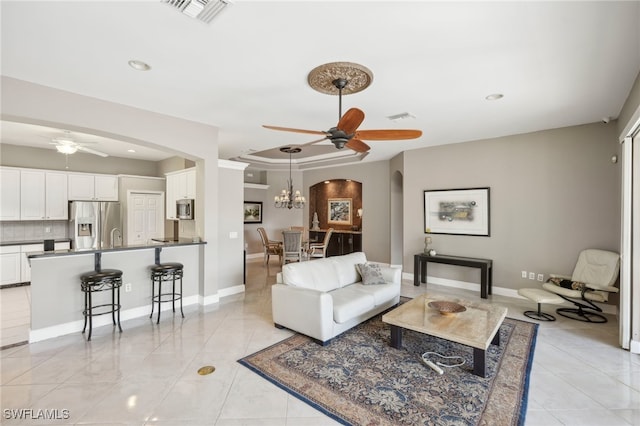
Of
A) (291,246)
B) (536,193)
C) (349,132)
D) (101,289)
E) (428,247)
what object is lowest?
(101,289)

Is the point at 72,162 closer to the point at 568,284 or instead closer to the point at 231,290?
the point at 231,290

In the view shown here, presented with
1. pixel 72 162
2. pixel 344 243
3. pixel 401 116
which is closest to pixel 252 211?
pixel 344 243

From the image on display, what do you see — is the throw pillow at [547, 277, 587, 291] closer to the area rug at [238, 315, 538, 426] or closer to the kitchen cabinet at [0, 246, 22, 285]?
the area rug at [238, 315, 538, 426]

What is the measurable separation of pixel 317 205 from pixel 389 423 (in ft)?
25.4

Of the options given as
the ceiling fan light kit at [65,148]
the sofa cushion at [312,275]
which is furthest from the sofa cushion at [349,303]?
the ceiling fan light kit at [65,148]

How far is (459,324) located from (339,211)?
21.0 ft

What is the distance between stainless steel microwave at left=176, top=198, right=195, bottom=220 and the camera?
5.28 m

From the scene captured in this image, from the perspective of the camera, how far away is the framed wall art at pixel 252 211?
909cm

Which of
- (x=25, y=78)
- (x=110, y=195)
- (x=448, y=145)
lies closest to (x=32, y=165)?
(x=110, y=195)

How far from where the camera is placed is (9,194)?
5441mm

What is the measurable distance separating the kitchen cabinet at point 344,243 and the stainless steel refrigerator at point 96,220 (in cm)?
521

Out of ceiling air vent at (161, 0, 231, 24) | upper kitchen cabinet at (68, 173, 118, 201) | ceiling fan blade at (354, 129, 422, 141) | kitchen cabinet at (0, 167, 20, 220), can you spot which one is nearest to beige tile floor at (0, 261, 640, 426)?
ceiling fan blade at (354, 129, 422, 141)

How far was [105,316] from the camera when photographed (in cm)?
372

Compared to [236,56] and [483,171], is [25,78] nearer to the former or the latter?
[236,56]
